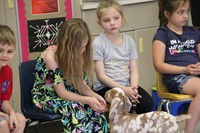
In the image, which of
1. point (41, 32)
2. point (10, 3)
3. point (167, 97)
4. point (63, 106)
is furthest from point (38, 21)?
point (167, 97)

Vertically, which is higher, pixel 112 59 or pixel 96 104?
pixel 112 59

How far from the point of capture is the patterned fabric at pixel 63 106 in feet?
6.32

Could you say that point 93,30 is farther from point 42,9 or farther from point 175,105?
point 175,105

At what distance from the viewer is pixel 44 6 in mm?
2699

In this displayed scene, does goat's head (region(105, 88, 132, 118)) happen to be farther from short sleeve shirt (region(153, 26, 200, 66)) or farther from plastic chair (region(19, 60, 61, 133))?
short sleeve shirt (region(153, 26, 200, 66))

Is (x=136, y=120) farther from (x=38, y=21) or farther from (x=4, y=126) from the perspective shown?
(x=38, y=21)

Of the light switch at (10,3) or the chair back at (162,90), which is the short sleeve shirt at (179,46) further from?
the light switch at (10,3)

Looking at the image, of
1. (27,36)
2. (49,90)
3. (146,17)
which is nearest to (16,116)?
(49,90)

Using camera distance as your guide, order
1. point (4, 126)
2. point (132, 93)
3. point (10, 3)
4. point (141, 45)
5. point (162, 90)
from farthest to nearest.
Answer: point (141, 45) < point (10, 3) < point (162, 90) < point (132, 93) < point (4, 126)

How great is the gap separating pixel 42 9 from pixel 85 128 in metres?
1.08

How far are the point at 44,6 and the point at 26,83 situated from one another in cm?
77

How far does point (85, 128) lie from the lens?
1.93m

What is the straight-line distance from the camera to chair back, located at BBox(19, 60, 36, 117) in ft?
6.88

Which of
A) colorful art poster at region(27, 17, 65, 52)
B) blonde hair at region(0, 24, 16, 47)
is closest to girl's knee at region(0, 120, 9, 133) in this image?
blonde hair at region(0, 24, 16, 47)
